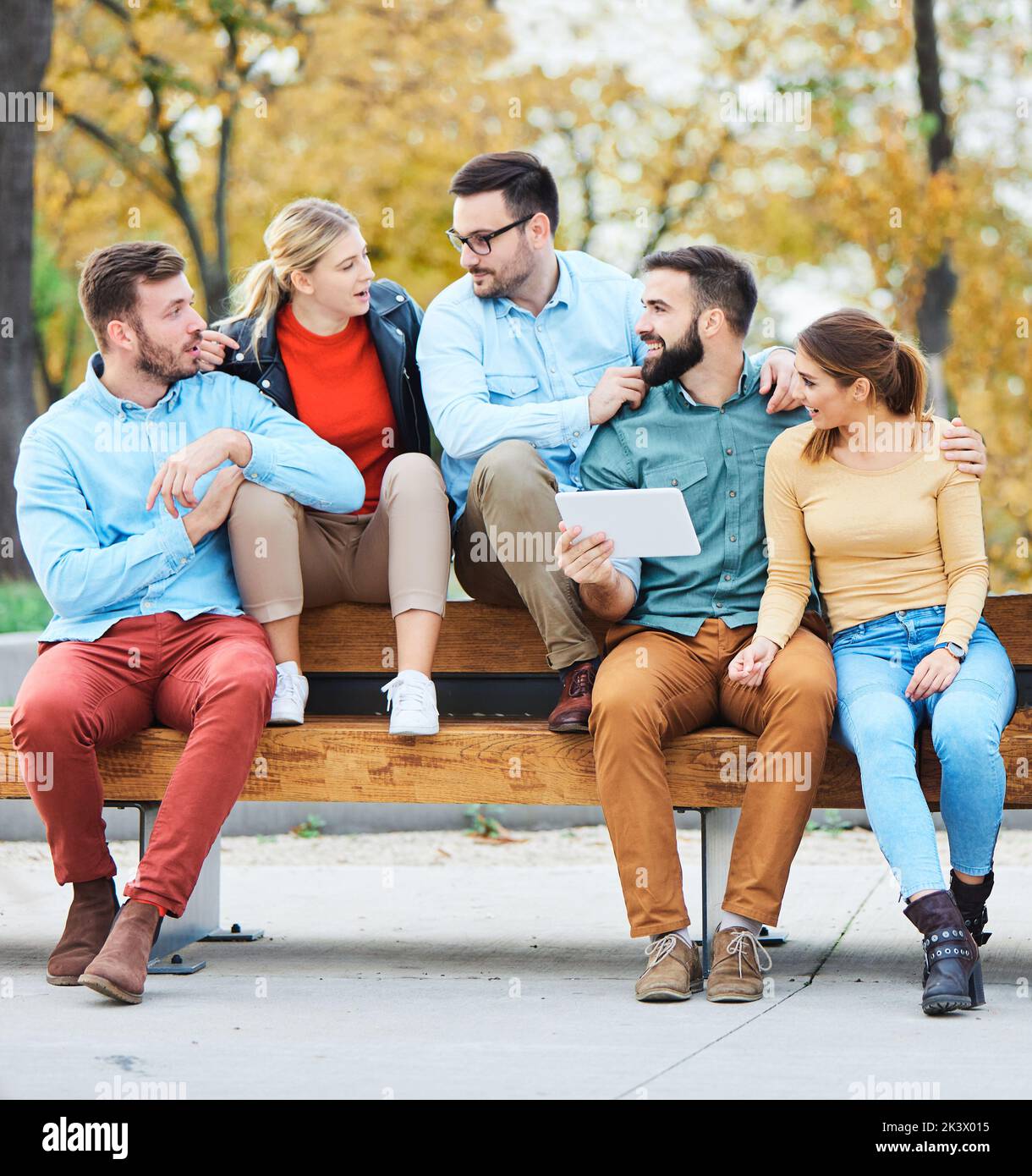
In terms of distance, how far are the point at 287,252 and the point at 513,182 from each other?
2.15 ft

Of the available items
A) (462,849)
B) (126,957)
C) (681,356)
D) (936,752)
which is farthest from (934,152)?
(126,957)

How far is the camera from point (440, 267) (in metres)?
19.7

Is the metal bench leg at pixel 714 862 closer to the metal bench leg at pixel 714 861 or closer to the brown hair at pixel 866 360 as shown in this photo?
the metal bench leg at pixel 714 861

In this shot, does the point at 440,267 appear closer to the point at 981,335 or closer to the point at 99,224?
the point at 99,224

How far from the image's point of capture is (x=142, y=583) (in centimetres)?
408

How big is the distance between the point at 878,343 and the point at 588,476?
2.61 ft

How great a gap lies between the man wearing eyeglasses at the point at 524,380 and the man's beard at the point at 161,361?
625 mm

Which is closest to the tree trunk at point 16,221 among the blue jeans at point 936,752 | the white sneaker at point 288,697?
the white sneaker at point 288,697

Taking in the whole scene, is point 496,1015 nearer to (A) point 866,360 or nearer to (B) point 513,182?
(A) point 866,360

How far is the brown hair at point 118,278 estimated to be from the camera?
4270 mm

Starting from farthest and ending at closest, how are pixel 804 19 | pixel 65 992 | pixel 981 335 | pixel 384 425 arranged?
pixel 804 19
pixel 981 335
pixel 384 425
pixel 65 992

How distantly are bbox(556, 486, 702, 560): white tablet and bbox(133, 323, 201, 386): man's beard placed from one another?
1194 millimetres

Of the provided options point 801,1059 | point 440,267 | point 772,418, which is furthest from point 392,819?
point 440,267

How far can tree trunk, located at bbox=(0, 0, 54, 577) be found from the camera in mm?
9859
